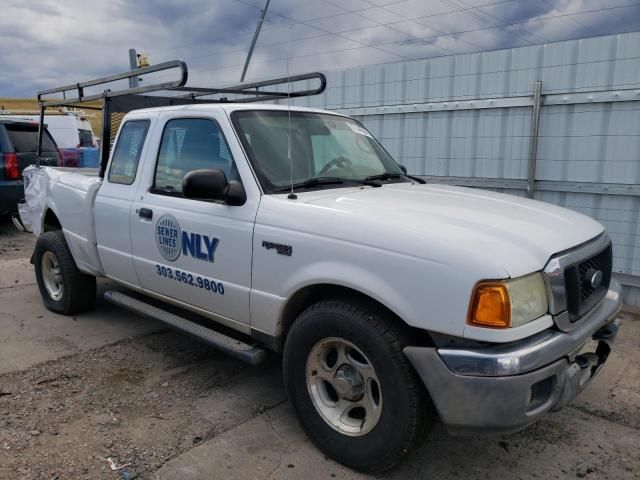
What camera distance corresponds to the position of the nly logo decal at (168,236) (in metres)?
3.56

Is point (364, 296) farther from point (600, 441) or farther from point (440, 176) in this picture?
point (440, 176)

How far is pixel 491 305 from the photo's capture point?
2.24 m

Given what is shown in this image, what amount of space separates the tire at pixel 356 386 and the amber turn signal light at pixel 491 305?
41 cm

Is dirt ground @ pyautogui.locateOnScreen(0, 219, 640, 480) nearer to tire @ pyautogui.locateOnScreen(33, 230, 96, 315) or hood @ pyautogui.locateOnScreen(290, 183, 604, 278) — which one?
tire @ pyautogui.locateOnScreen(33, 230, 96, 315)

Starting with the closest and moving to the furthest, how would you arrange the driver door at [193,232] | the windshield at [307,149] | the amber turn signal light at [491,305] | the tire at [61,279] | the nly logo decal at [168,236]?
the amber turn signal light at [491,305]
the driver door at [193,232]
the windshield at [307,149]
the nly logo decal at [168,236]
the tire at [61,279]

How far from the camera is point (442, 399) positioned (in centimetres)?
235

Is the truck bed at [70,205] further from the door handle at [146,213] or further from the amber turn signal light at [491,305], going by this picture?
the amber turn signal light at [491,305]

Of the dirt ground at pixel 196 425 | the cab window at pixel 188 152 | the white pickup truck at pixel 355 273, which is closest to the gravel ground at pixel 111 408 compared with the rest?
the dirt ground at pixel 196 425

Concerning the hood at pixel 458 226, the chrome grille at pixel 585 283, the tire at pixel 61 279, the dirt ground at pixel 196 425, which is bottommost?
the dirt ground at pixel 196 425

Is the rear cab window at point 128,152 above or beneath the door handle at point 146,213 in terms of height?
above

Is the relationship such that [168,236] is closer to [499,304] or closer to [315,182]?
[315,182]

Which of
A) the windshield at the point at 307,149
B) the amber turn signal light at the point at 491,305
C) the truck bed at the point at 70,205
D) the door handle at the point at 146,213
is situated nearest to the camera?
the amber turn signal light at the point at 491,305

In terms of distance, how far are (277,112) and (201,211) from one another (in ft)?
2.98

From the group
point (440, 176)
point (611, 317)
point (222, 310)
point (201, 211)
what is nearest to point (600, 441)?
point (611, 317)
